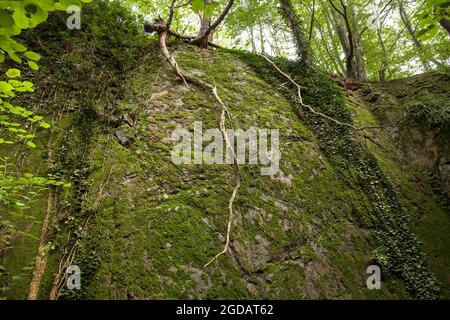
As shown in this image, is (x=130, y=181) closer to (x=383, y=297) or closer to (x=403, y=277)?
(x=383, y=297)

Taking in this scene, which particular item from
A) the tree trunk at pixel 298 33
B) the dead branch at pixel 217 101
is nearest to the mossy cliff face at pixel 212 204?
the dead branch at pixel 217 101

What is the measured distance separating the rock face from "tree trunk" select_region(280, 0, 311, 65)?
2.19 meters

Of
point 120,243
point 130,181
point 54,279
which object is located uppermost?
point 130,181

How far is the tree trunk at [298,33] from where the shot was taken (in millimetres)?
6977

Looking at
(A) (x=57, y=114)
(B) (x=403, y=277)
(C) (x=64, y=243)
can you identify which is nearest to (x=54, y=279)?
(C) (x=64, y=243)

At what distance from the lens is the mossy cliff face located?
326 cm

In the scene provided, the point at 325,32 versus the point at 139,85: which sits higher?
the point at 325,32

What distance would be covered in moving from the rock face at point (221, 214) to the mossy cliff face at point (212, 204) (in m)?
0.02

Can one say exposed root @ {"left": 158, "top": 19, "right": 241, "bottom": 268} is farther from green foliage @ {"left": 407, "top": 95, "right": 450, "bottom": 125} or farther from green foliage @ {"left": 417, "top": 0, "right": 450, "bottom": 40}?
green foliage @ {"left": 407, "top": 95, "right": 450, "bottom": 125}

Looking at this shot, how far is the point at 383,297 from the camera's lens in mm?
3719

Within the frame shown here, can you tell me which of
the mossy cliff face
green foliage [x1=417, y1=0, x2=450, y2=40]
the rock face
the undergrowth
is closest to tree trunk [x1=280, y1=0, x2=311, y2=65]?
the undergrowth

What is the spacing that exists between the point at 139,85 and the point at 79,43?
148 centimetres

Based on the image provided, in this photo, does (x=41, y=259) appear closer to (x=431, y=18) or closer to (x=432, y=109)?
(x=431, y=18)

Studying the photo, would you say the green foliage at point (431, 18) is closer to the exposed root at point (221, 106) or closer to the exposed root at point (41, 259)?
the exposed root at point (221, 106)
